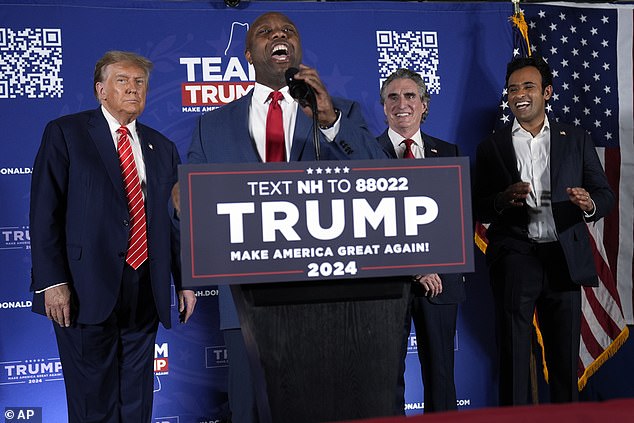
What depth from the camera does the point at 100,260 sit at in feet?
9.34

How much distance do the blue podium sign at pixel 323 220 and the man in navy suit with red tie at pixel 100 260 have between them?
4.49ft

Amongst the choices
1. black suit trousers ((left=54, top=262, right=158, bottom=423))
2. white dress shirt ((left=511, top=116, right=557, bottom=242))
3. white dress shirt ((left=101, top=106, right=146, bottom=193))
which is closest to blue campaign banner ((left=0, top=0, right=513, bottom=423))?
white dress shirt ((left=511, top=116, right=557, bottom=242))

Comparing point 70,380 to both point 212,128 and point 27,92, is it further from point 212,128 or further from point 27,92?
point 27,92

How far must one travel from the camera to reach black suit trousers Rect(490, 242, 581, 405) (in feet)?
11.2

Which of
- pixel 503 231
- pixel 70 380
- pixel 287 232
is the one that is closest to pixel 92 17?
pixel 70 380

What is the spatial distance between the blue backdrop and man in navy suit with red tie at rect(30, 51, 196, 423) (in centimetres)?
100

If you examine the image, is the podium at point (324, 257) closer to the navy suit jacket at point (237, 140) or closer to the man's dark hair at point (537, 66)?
the navy suit jacket at point (237, 140)

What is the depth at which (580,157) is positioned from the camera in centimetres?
355

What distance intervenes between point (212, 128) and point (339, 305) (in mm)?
1131

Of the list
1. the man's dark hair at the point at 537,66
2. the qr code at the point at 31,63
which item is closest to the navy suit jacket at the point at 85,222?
the qr code at the point at 31,63

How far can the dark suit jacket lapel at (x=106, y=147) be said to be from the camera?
291cm

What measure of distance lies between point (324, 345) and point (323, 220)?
28cm

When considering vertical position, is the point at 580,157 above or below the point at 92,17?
below

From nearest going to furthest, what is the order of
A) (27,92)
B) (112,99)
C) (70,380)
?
(70,380)
(112,99)
(27,92)
